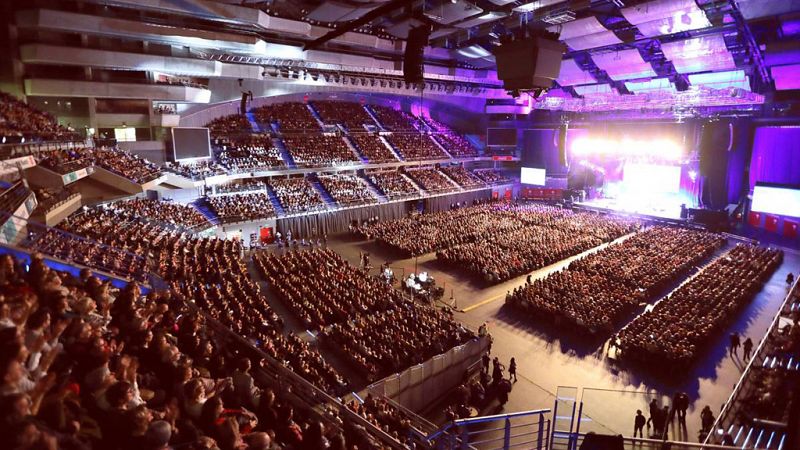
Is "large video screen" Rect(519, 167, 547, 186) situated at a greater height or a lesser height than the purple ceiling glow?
lesser

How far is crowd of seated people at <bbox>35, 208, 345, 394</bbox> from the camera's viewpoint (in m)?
10.6

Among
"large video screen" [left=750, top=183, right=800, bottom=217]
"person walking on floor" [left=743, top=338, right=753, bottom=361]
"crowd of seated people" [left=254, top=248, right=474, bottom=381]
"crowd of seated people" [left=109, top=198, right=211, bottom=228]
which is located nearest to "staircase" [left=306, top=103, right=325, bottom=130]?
"crowd of seated people" [left=109, top=198, right=211, bottom=228]

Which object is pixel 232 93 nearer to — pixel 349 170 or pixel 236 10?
pixel 349 170

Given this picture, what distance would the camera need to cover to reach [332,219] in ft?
94.6

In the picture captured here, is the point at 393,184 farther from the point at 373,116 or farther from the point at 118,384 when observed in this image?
the point at 118,384

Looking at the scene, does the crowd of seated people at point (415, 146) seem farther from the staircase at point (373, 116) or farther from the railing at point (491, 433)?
the railing at point (491, 433)

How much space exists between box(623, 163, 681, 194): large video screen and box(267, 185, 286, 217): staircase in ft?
95.4

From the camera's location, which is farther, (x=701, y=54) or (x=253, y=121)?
(x=253, y=121)

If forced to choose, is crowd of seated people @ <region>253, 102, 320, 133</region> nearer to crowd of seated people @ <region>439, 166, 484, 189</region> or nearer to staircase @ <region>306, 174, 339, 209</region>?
staircase @ <region>306, 174, 339, 209</region>

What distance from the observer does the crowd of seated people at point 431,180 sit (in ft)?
118

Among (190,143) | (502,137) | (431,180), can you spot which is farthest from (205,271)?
(502,137)

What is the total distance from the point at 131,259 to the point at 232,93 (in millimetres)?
22080

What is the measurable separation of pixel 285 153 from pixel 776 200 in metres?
32.5

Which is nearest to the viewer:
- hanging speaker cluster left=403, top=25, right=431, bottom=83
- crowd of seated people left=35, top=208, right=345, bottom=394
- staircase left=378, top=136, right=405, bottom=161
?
hanging speaker cluster left=403, top=25, right=431, bottom=83
